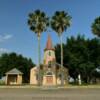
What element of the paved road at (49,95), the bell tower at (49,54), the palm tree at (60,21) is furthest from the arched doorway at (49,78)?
the paved road at (49,95)

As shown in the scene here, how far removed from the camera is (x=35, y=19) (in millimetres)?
62188

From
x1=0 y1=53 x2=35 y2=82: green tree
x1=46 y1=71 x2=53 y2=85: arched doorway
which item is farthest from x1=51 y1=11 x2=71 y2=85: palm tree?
x1=0 y1=53 x2=35 y2=82: green tree

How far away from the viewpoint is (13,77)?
77.9 metres

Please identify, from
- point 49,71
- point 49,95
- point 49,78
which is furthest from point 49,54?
point 49,95

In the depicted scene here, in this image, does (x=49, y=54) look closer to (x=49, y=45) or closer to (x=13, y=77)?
(x=49, y=45)

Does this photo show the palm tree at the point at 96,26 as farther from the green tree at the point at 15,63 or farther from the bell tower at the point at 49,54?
the green tree at the point at 15,63

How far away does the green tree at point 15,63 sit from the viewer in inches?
3800

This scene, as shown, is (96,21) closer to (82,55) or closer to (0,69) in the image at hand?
(82,55)

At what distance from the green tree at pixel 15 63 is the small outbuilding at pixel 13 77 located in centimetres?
1806

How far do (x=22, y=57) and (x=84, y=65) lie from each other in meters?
37.4

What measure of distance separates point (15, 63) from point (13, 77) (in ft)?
71.3

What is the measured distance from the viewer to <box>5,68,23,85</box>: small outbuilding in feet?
248

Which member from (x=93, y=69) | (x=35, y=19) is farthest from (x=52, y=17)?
(x=93, y=69)

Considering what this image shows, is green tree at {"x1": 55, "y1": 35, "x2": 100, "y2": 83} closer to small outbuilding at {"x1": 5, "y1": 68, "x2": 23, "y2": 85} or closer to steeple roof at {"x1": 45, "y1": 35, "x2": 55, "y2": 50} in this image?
steeple roof at {"x1": 45, "y1": 35, "x2": 55, "y2": 50}
